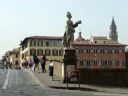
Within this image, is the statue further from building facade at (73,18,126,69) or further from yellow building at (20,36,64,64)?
building facade at (73,18,126,69)

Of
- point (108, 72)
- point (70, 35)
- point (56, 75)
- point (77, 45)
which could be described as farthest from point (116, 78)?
point (77, 45)

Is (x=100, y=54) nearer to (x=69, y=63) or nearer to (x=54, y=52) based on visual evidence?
(x=54, y=52)

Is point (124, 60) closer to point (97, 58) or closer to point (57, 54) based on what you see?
point (97, 58)

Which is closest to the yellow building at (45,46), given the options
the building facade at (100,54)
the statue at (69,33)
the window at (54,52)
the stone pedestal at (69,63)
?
the window at (54,52)

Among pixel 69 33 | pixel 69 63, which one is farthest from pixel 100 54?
pixel 69 63

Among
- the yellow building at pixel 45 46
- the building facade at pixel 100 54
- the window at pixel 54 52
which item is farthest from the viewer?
the building facade at pixel 100 54

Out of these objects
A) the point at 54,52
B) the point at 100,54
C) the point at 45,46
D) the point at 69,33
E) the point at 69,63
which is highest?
the point at 45,46

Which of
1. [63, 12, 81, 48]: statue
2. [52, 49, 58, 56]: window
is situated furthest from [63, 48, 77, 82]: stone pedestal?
[52, 49, 58, 56]: window

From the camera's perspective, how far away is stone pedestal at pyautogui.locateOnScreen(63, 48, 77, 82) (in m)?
30.4

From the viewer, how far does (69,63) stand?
3089cm

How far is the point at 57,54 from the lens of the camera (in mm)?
146875

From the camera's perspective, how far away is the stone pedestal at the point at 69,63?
30.4m

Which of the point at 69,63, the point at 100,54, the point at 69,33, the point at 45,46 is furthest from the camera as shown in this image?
the point at 100,54

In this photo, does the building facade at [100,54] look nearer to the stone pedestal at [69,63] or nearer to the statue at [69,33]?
the statue at [69,33]
